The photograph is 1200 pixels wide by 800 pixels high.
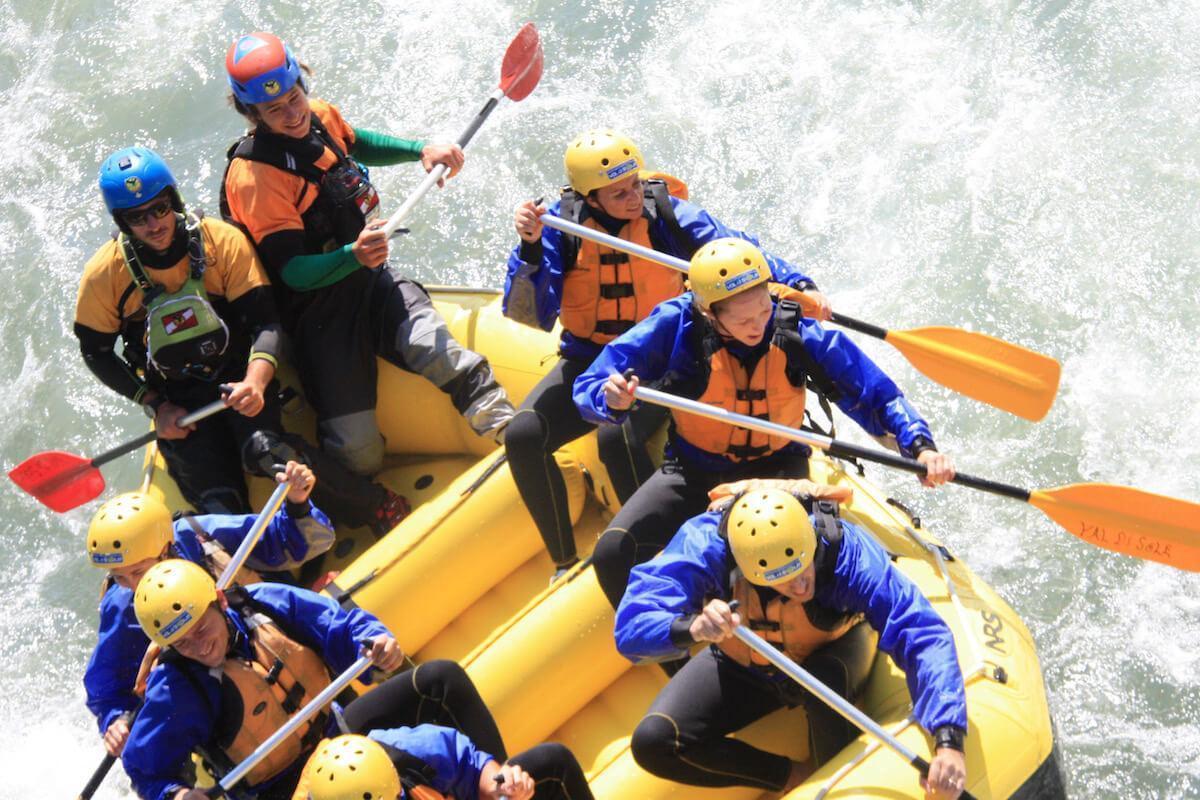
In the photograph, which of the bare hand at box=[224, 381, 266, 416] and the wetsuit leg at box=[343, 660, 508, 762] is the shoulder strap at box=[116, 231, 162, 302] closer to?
the bare hand at box=[224, 381, 266, 416]

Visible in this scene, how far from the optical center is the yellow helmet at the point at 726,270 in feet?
14.5

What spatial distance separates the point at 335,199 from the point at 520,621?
63.9 inches

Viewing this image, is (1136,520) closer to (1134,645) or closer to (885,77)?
(1134,645)

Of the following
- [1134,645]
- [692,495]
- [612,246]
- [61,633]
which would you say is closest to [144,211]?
[612,246]

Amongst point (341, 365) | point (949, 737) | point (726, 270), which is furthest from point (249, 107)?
point (949, 737)

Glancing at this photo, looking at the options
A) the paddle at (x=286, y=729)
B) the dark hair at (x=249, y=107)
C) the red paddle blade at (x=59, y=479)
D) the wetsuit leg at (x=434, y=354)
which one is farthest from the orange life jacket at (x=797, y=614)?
the red paddle blade at (x=59, y=479)

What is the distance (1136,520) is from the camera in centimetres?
481

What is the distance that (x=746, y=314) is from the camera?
4473 mm

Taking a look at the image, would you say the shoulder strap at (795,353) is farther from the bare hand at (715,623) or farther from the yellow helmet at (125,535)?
the yellow helmet at (125,535)

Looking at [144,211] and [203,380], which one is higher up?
[144,211]

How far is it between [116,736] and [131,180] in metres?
1.73

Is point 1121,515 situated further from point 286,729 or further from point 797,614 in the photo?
point 286,729

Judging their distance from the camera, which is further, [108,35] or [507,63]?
[108,35]

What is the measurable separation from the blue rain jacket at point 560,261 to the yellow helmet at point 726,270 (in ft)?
2.20
